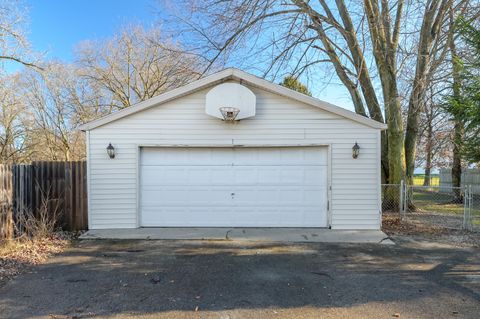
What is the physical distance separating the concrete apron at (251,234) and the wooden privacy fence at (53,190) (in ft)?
2.44

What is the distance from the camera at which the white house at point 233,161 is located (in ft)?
27.4

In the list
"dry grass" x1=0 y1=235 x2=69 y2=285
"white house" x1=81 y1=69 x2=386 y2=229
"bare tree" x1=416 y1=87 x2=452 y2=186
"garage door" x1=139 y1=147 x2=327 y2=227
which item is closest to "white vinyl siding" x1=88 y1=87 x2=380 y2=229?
"white house" x1=81 y1=69 x2=386 y2=229

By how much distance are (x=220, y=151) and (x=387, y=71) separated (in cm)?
738

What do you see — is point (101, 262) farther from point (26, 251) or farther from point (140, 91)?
point (140, 91)

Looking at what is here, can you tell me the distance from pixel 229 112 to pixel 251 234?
3.06 m

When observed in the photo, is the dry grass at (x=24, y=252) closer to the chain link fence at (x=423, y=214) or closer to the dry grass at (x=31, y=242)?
the dry grass at (x=31, y=242)

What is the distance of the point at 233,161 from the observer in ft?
28.3

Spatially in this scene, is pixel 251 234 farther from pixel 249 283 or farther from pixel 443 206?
pixel 443 206

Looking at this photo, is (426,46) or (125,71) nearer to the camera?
(426,46)

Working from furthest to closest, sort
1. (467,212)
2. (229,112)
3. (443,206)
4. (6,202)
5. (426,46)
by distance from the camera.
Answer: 1. (443,206)
2. (426,46)
3. (467,212)
4. (229,112)
5. (6,202)

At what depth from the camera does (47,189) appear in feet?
26.5

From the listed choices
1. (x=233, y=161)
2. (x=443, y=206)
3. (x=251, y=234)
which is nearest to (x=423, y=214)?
(x=443, y=206)

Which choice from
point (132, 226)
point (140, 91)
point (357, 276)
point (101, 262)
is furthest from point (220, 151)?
point (140, 91)

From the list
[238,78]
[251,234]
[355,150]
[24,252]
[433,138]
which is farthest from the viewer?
[433,138]
